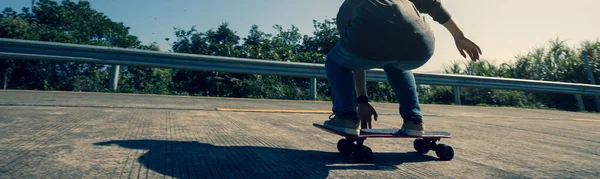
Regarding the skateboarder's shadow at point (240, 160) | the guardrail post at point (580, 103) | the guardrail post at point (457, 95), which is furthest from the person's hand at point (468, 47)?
the guardrail post at point (580, 103)

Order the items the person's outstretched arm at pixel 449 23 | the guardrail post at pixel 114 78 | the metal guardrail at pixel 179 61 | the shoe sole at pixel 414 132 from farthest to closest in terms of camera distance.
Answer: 1. the guardrail post at pixel 114 78
2. the metal guardrail at pixel 179 61
3. the person's outstretched arm at pixel 449 23
4. the shoe sole at pixel 414 132

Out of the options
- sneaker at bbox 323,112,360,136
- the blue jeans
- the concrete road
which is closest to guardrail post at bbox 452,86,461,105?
the concrete road

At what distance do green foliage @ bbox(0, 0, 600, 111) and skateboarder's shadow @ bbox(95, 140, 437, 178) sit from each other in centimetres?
553

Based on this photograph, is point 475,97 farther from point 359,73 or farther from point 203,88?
point 359,73

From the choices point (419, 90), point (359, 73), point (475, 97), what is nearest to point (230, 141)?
point (359, 73)

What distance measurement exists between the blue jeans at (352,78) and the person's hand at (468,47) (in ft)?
1.30

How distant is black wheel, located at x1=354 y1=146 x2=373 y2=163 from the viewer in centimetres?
152

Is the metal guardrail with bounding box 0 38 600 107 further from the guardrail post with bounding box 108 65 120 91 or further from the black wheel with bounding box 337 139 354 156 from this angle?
the black wheel with bounding box 337 139 354 156

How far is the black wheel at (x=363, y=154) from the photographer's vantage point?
1.52 m

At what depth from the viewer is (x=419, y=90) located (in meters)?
9.53

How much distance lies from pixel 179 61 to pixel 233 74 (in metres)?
1.62

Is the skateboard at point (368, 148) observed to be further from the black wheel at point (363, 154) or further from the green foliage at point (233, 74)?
the green foliage at point (233, 74)

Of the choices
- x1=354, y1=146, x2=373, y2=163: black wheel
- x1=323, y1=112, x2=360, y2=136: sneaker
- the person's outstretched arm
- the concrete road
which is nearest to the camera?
the concrete road

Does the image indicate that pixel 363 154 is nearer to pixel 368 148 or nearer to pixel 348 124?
pixel 368 148
